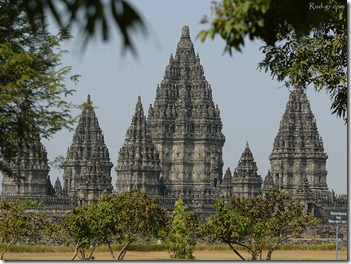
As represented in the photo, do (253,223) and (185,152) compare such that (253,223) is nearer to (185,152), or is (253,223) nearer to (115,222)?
(115,222)

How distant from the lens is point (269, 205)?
57.7 metres

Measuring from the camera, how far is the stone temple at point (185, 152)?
146 m

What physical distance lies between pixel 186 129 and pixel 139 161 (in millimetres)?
10222

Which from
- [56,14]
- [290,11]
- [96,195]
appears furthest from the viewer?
[96,195]

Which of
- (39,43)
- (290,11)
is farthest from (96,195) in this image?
(290,11)

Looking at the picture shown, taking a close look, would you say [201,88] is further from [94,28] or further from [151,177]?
[94,28]

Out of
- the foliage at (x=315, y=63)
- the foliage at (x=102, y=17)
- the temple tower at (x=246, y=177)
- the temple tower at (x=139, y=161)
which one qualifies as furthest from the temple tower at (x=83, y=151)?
the foliage at (x=102, y=17)

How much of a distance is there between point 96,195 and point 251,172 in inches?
959

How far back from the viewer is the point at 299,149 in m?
154

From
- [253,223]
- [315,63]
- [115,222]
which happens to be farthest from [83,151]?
[315,63]

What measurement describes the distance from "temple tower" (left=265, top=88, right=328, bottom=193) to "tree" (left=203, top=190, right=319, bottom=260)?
93.5 m

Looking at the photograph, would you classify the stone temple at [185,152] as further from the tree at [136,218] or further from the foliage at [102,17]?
the foliage at [102,17]

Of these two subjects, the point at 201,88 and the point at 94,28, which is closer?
the point at 94,28

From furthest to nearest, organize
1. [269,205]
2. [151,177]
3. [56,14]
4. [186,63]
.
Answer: [186,63]
[151,177]
[269,205]
[56,14]
